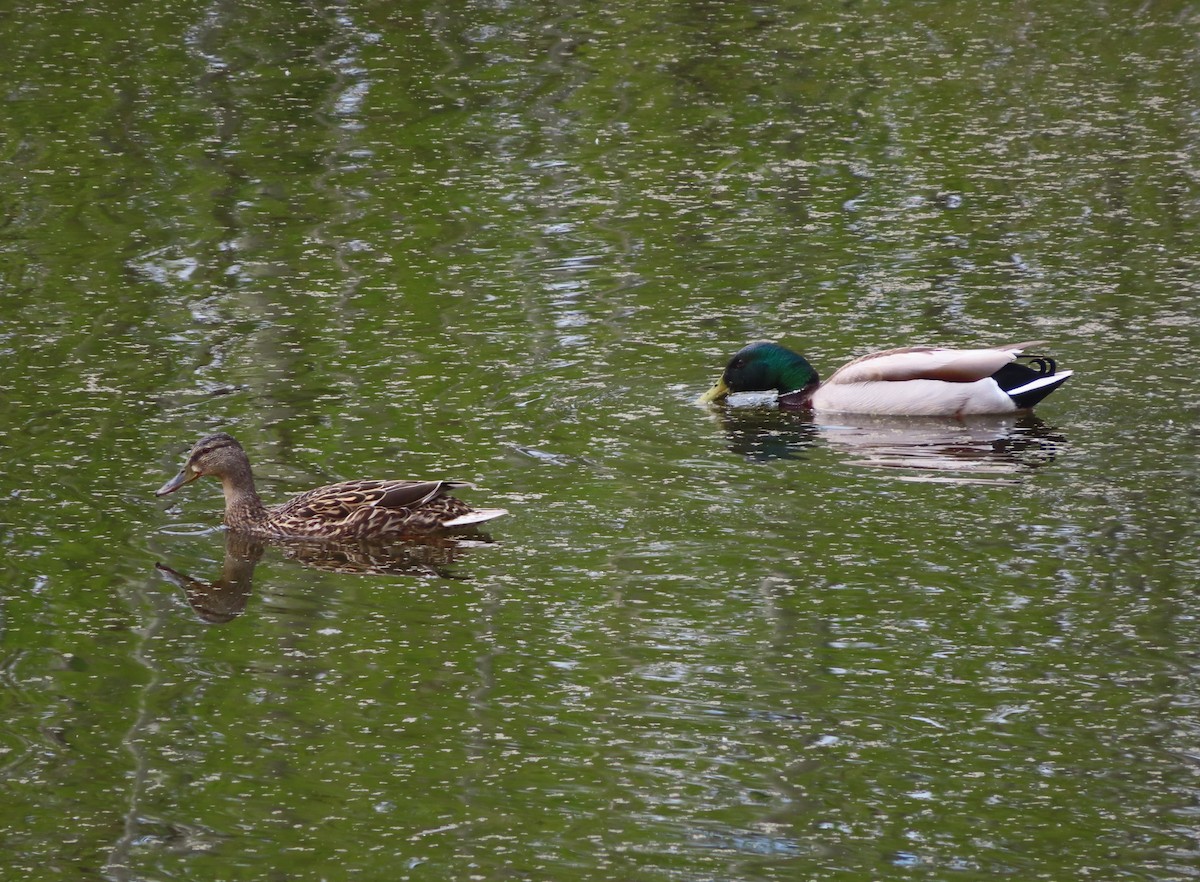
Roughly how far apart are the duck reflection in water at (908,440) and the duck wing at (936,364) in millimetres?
217

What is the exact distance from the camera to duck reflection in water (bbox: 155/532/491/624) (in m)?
6.98

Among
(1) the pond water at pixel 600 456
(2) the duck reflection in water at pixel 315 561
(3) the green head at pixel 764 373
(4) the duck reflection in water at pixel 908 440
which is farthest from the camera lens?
(3) the green head at pixel 764 373

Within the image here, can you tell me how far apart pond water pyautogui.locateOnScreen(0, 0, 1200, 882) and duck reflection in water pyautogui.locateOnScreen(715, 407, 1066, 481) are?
34 mm

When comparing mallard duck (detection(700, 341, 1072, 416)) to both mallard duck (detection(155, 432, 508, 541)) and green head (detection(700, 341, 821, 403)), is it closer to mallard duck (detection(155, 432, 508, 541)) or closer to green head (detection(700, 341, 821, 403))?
green head (detection(700, 341, 821, 403))

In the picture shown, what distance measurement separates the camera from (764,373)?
9.14 meters

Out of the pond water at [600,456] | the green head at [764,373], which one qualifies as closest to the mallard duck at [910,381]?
the green head at [764,373]

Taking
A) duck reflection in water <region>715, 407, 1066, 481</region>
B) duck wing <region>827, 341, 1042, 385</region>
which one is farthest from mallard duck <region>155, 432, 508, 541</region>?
duck wing <region>827, 341, 1042, 385</region>

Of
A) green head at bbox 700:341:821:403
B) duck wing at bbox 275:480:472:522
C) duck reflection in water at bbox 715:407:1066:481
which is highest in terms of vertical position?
duck wing at bbox 275:480:472:522

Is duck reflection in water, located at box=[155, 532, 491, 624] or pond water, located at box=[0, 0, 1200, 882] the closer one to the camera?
pond water, located at box=[0, 0, 1200, 882]

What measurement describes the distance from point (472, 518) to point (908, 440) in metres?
2.23

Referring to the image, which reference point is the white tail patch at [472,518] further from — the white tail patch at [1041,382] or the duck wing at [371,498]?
the white tail patch at [1041,382]

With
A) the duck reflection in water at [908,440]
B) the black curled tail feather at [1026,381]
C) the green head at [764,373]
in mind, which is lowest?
the duck reflection in water at [908,440]

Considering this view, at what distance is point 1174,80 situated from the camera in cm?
1435

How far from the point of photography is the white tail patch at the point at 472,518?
735 cm
